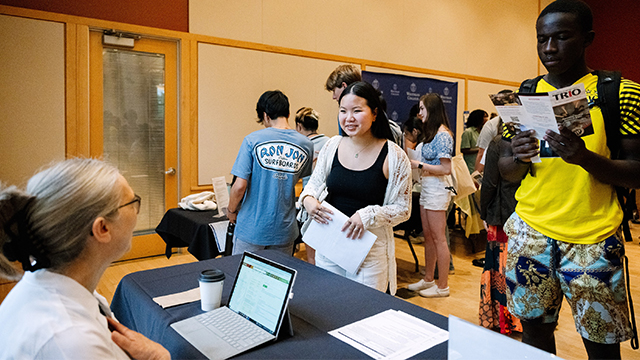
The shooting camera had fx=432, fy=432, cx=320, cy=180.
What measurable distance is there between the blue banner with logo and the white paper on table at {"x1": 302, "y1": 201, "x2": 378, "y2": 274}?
4.51 metres

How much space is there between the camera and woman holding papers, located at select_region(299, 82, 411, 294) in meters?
1.91

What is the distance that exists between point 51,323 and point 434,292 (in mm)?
3198

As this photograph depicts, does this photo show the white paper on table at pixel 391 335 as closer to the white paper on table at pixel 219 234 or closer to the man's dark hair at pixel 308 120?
the white paper on table at pixel 219 234

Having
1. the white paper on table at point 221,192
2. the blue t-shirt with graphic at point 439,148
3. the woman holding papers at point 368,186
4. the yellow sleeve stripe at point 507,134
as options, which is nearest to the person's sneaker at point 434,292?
the blue t-shirt with graphic at point 439,148

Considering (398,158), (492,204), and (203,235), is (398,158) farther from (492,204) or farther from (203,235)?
(203,235)

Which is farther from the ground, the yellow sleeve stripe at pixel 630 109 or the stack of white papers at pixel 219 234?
the yellow sleeve stripe at pixel 630 109

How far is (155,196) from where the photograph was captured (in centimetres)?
480

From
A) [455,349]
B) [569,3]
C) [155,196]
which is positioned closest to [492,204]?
[569,3]

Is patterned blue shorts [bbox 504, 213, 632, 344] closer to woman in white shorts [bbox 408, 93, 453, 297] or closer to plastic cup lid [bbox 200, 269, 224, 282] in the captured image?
plastic cup lid [bbox 200, 269, 224, 282]

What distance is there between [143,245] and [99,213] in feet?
13.4

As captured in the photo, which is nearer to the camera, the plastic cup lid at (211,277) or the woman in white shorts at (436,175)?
the plastic cup lid at (211,277)

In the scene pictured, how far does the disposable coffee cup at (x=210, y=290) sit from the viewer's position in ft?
4.33

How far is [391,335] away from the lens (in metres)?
1.17

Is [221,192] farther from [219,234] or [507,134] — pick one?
[507,134]
